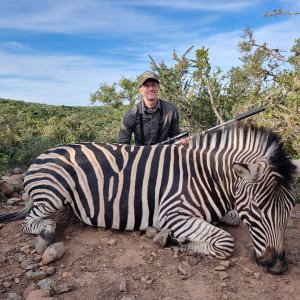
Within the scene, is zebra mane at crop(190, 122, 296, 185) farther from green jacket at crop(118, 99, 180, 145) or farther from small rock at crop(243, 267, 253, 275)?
green jacket at crop(118, 99, 180, 145)

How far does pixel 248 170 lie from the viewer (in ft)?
9.13

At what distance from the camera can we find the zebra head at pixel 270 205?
274 centimetres

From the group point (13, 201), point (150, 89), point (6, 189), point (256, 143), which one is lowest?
point (13, 201)

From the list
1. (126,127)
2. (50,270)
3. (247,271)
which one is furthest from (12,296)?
(126,127)

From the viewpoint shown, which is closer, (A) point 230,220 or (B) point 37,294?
(B) point 37,294

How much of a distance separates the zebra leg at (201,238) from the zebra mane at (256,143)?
74 cm

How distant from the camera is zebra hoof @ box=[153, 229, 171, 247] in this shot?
10.5ft

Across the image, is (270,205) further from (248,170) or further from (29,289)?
(29,289)

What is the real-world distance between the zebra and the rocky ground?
0.45 feet

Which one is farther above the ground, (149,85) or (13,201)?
(149,85)

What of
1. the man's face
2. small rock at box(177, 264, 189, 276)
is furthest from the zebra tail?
the man's face

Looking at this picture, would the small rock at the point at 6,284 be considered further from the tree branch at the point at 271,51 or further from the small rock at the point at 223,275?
the tree branch at the point at 271,51

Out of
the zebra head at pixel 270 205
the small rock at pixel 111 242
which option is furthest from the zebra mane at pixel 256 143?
the small rock at pixel 111 242

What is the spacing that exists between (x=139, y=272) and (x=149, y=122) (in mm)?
2821
